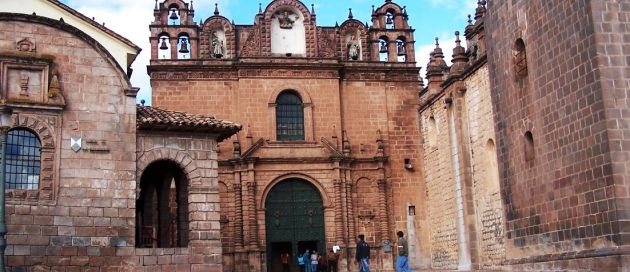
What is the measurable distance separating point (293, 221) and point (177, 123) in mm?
12529

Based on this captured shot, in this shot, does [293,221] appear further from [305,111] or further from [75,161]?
[75,161]

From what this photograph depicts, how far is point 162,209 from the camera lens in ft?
Answer: 70.4

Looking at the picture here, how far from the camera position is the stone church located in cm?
1614

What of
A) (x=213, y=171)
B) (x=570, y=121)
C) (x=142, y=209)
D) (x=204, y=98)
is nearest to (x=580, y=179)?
(x=570, y=121)

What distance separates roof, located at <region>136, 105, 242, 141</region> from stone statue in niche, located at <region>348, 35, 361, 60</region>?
1410 cm

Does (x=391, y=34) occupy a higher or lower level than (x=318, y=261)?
higher

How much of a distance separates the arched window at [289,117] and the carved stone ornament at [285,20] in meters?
3.00

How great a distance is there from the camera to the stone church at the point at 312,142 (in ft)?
53.0

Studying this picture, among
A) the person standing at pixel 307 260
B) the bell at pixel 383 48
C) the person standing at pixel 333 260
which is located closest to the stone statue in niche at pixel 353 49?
the bell at pixel 383 48

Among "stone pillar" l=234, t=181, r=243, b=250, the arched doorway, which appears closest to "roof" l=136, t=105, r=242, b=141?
"stone pillar" l=234, t=181, r=243, b=250

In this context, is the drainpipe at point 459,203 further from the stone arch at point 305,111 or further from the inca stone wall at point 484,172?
the stone arch at point 305,111

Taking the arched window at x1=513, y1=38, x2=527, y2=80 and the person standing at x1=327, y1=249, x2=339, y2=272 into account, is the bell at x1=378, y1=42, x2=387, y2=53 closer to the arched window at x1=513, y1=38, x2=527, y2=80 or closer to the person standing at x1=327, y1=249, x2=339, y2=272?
the person standing at x1=327, y1=249, x2=339, y2=272

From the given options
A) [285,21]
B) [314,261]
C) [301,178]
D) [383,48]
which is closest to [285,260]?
[314,261]

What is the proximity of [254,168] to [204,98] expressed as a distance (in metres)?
3.60
